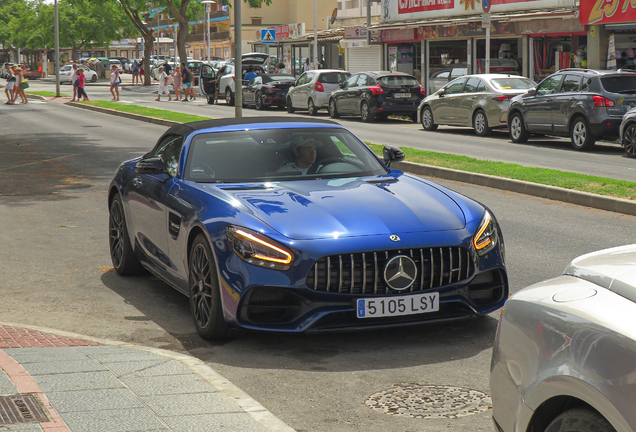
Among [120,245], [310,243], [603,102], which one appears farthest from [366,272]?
[603,102]

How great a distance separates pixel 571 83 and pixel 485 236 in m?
15.0

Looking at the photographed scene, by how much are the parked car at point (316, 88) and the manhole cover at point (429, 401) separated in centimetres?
2772

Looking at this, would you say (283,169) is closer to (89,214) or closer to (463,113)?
(89,214)

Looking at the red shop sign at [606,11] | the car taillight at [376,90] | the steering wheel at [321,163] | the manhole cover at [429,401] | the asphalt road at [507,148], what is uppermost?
the red shop sign at [606,11]

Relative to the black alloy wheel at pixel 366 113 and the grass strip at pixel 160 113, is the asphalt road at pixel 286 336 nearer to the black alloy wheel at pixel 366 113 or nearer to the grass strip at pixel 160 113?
the grass strip at pixel 160 113

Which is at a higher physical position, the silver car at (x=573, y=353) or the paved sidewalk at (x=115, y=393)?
the silver car at (x=573, y=353)

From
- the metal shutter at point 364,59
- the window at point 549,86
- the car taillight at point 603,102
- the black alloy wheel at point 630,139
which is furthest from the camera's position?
the metal shutter at point 364,59

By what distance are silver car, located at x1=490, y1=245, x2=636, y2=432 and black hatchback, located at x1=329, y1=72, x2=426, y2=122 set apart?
25.3 meters

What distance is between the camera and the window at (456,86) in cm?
2405

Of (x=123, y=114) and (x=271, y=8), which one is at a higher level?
(x=271, y=8)

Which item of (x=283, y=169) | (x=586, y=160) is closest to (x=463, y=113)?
(x=586, y=160)

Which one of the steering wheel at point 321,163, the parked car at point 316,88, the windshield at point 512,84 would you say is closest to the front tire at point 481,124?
the windshield at point 512,84

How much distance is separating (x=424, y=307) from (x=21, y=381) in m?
2.32

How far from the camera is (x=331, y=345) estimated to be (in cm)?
559
